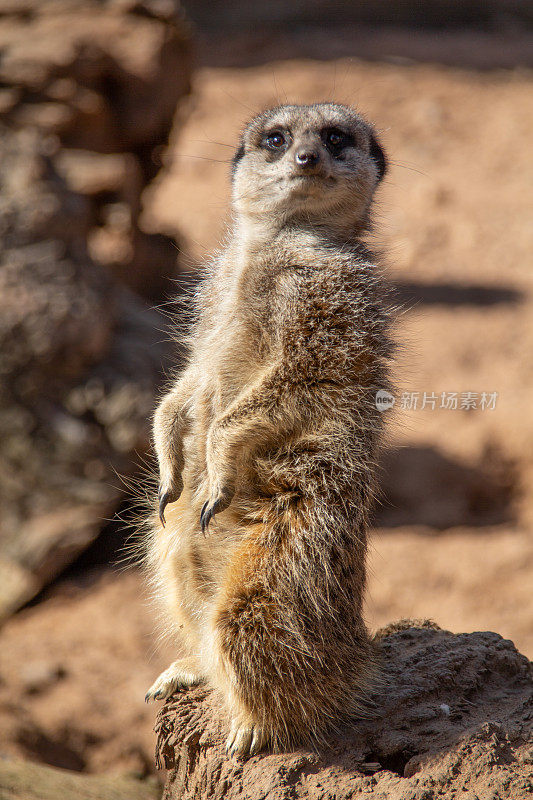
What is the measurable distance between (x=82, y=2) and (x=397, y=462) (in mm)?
4727

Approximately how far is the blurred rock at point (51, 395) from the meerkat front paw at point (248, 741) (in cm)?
287

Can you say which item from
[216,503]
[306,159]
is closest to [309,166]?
[306,159]

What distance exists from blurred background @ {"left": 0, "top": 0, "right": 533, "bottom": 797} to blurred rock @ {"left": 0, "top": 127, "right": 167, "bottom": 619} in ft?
0.04

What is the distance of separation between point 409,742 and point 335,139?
2.02m

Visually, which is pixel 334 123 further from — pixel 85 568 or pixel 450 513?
pixel 450 513

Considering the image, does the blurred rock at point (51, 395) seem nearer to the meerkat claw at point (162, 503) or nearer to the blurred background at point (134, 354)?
the blurred background at point (134, 354)

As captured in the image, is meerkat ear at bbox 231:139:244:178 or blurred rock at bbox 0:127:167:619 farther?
blurred rock at bbox 0:127:167:619

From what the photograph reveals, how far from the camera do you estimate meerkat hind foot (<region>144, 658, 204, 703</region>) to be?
2684 mm

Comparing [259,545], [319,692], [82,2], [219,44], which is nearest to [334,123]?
[259,545]

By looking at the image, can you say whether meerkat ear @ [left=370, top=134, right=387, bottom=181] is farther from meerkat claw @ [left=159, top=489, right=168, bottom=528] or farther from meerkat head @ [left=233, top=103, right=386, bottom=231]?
meerkat claw @ [left=159, top=489, right=168, bottom=528]

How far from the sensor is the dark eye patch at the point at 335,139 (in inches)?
118

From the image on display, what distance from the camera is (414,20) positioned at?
14039mm

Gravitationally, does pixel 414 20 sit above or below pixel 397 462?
above

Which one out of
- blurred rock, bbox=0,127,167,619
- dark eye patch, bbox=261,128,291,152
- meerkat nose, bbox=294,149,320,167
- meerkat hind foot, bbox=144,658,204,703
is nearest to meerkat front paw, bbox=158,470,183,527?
meerkat hind foot, bbox=144,658,204,703
